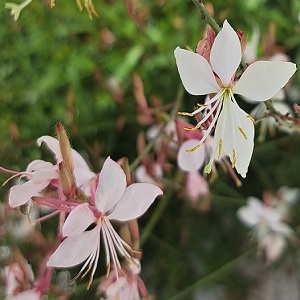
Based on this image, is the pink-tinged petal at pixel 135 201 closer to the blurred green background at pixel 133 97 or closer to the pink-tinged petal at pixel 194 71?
the pink-tinged petal at pixel 194 71

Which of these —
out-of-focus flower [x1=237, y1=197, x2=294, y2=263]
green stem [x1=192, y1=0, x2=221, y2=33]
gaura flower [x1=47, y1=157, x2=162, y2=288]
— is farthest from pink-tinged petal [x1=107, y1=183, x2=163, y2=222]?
out-of-focus flower [x1=237, y1=197, x2=294, y2=263]

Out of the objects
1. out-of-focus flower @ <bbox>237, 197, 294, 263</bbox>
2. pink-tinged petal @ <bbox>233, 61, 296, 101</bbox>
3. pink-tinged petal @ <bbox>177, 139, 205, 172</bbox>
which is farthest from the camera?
out-of-focus flower @ <bbox>237, 197, 294, 263</bbox>

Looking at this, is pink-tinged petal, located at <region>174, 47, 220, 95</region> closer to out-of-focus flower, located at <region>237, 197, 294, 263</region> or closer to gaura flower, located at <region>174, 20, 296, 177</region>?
gaura flower, located at <region>174, 20, 296, 177</region>

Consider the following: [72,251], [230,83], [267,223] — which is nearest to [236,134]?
[230,83]

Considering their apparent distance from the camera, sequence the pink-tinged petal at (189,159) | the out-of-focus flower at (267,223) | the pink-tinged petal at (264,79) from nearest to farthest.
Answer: the pink-tinged petal at (264,79) → the pink-tinged petal at (189,159) → the out-of-focus flower at (267,223)

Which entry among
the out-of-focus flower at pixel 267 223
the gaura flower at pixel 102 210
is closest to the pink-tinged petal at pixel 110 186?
the gaura flower at pixel 102 210

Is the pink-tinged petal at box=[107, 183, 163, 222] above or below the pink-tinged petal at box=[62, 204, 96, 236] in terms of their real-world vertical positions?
below

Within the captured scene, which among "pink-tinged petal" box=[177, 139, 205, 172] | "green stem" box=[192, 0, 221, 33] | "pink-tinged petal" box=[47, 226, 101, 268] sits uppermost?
"green stem" box=[192, 0, 221, 33]

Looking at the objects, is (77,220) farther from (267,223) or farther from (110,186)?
(267,223)

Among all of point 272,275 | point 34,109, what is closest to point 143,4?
point 34,109
